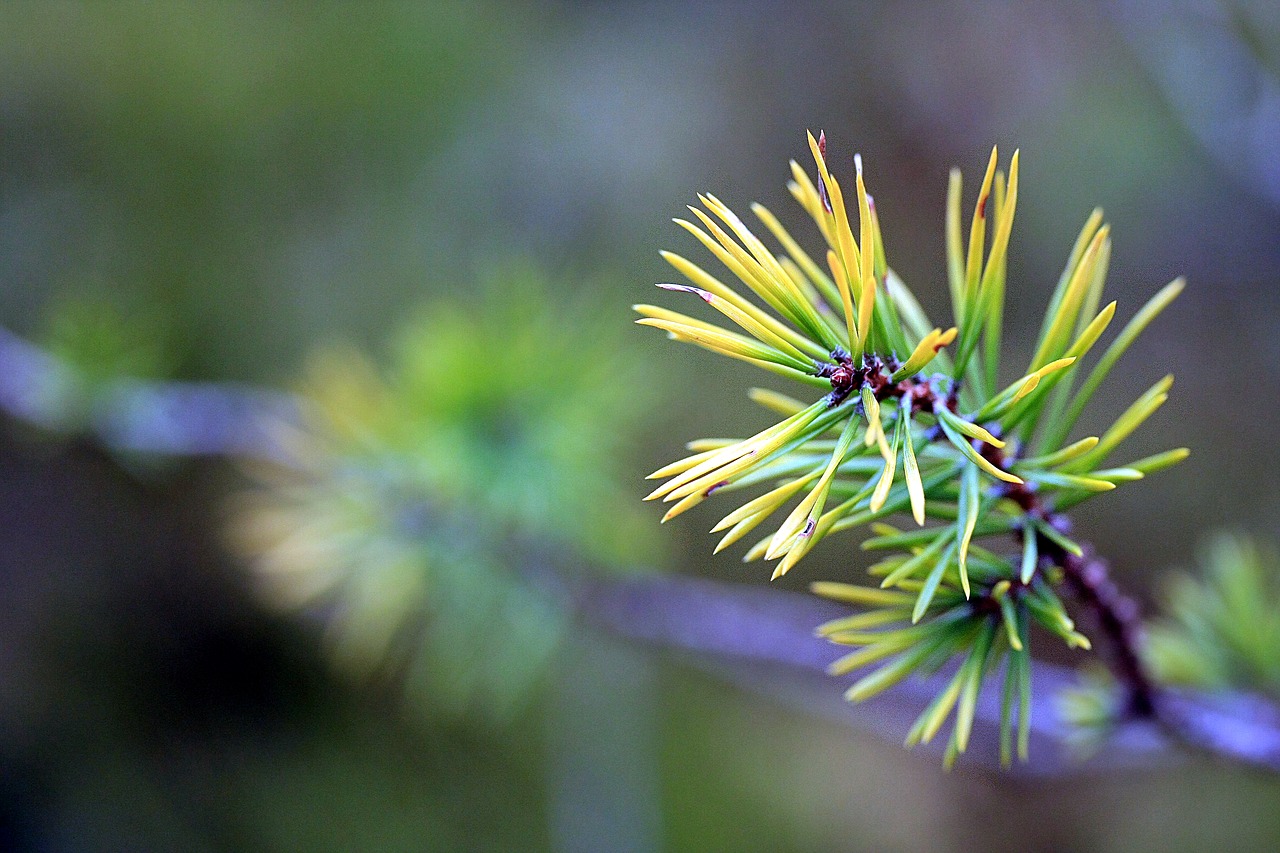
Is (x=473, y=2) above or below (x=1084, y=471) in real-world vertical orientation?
above

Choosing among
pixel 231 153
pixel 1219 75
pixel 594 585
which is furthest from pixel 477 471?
pixel 1219 75

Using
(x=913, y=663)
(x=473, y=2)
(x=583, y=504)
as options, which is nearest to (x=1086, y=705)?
(x=913, y=663)

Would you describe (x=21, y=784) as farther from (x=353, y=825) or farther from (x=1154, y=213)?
(x=1154, y=213)

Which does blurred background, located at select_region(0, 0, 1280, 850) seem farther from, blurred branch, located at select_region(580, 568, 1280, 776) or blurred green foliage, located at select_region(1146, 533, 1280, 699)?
blurred green foliage, located at select_region(1146, 533, 1280, 699)

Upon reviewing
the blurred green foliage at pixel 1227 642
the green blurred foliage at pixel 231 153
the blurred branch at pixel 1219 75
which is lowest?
the blurred green foliage at pixel 1227 642

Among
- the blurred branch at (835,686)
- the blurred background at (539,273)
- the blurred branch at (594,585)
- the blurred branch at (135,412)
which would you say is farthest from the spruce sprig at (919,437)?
the blurred background at (539,273)

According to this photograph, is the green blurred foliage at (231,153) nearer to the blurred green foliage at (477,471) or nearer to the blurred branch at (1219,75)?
the blurred green foliage at (477,471)
